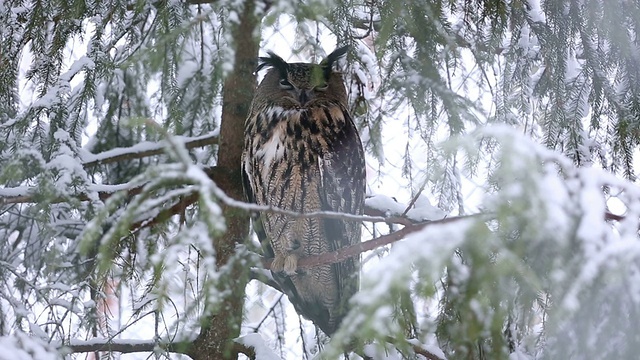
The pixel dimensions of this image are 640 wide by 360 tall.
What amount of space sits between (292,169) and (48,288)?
2.78 ft

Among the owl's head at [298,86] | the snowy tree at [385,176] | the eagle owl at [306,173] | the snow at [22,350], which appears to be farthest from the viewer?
the owl's head at [298,86]

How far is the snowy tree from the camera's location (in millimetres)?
1080

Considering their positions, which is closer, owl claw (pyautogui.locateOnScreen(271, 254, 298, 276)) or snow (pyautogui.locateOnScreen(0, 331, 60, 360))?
snow (pyautogui.locateOnScreen(0, 331, 60, 360))

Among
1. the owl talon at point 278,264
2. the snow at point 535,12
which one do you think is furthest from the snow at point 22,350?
the snow at point 535,12

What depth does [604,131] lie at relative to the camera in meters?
2.33

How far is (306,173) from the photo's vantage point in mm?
2604

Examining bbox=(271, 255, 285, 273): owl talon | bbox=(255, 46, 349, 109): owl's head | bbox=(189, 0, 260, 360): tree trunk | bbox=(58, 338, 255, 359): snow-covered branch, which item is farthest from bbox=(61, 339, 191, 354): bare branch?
bbox=(255, 46, 349, 109): owl's head

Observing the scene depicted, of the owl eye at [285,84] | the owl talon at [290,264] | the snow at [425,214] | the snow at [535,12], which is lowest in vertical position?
the owl talon at [290,264]

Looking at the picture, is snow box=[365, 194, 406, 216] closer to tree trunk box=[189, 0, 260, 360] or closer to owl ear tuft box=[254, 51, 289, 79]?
tree trunk box=[189, 0, 260, 360]

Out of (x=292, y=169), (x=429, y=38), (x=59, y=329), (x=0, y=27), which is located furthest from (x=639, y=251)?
(x=0, y=27)

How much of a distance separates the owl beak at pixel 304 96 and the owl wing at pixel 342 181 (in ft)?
0.36

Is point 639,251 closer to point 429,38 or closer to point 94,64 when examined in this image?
point 429,38

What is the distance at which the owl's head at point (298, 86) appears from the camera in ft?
9.18

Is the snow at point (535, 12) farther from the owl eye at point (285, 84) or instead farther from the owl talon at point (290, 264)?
the owl talon at point (290, 264)
